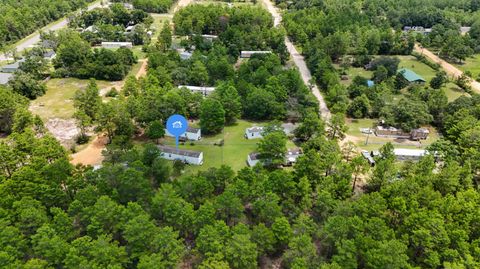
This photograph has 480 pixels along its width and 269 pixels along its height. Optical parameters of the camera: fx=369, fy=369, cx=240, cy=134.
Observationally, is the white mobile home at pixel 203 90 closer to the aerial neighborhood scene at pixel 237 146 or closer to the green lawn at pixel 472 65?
the aerial neighborhood scene at pixel 237 146

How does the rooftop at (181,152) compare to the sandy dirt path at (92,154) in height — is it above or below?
above

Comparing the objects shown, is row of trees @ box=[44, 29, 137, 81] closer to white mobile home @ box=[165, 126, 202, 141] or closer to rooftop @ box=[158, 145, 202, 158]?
white mobile home @ box=[165, 126, 202, 141]

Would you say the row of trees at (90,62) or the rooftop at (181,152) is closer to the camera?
the rooftop at (181,152)

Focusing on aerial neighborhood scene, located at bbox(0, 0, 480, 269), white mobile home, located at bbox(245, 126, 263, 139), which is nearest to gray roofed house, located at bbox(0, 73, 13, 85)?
aerial neighborhood scene, located at bbox(0, 0, 480, 269)

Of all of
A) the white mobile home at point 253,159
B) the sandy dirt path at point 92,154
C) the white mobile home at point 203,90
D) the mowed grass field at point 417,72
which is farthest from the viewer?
the mowed grass field at point 417,72

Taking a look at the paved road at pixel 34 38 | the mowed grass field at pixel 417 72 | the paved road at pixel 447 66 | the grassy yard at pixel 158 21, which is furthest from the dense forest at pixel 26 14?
the paved road at pixel 447 66

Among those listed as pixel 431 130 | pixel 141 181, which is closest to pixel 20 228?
pixel 141 181

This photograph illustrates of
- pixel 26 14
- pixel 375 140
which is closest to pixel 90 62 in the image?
pixel 26 14
